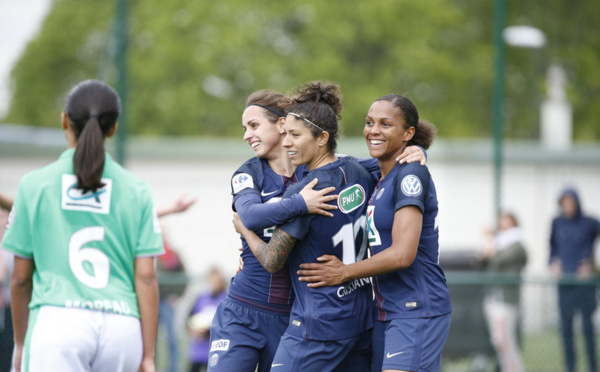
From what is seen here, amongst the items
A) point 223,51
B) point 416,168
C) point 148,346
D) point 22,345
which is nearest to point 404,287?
point 416,168

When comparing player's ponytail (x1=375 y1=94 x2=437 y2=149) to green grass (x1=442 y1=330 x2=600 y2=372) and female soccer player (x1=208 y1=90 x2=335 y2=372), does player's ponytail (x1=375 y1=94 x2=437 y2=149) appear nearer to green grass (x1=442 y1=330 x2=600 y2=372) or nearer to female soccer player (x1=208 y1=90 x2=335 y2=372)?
female soccer player (x1=208 y1=90 x2=335 y2=372)

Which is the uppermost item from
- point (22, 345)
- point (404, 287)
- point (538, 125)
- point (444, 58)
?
point (444, 58)

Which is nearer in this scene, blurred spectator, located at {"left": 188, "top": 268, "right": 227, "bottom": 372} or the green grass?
blurred spectator, located at {"left": 188, "top": 268, "right": 227, "bottom": 372}

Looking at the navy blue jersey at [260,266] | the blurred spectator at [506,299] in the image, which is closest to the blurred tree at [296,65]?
the blurred spectator at [506,299]

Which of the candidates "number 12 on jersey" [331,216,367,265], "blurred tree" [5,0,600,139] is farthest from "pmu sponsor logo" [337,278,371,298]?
"blurred tree" [5,0,600,139]

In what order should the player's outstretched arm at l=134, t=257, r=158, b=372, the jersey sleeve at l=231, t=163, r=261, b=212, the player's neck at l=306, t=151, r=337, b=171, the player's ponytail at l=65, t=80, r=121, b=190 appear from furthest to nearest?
the jersey sleeve at l=231, t=163, r=261, b=212 → the player's neck at l=306, t=151, r=337, b=171 → the player's outstretched arm at l=134, t=257, r=158, b=372 → the player's ponytail at l=65, t=80, r=121, b=190

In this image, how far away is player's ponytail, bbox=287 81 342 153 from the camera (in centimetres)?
425

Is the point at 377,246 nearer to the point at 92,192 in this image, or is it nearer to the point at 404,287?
the point at 404,287

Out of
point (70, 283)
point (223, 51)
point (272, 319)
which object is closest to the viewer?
point (70, 283)

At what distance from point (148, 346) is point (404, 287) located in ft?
4.39

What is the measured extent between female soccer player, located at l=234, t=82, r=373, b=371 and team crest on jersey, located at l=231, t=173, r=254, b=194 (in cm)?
29

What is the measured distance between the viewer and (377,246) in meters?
4.25

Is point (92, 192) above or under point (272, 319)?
above

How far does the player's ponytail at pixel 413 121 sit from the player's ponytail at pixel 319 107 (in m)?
0.26
